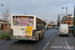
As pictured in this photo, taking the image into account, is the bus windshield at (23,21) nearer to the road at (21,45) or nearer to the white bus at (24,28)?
the white bus at (24,28)

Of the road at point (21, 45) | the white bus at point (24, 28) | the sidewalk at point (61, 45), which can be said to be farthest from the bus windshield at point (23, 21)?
the sidewalk at point (61, 45)

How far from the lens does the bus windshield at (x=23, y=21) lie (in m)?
11.5

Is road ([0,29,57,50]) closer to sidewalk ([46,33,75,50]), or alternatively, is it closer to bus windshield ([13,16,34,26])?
sidewalk ([46,33,75,50])

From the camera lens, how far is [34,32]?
11250mm

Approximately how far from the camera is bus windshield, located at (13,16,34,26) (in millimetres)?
11461

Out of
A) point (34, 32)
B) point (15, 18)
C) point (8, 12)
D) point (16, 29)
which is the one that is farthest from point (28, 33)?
point (8, 12)

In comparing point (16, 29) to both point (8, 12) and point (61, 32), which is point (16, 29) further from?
point (8, 12)

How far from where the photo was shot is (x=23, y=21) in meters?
11.6

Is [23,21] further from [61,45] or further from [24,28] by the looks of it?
[61,45]

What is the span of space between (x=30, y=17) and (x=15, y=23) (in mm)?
1679

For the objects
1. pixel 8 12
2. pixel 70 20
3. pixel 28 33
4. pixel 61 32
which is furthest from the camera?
pixel 70 20

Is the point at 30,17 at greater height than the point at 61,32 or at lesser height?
greater

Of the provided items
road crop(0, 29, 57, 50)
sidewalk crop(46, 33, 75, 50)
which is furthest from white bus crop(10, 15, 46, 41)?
sidewalk crop(46, 33, 75, 50)

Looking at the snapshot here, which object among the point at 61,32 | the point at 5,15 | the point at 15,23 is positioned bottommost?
the point at 61,32
